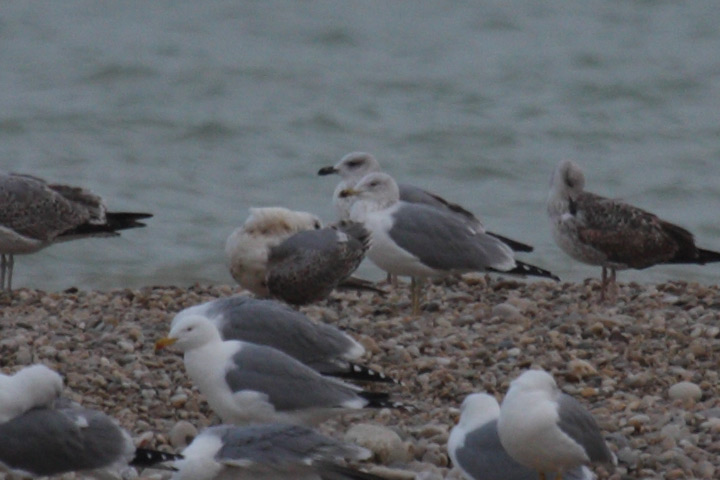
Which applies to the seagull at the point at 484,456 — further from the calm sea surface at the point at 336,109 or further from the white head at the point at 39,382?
the calm sea surface at the point at 336,109

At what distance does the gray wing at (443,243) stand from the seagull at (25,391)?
3.56 metres

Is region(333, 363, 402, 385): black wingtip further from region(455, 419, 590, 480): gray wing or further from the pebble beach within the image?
region(455, 419, 590, 480): gray wing

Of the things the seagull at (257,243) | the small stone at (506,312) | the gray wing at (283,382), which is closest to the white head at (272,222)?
the seagull at (257,243)

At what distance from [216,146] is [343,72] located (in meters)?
3.24

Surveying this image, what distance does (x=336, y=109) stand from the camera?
17.5 metres

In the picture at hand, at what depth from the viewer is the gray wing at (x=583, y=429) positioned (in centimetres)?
554

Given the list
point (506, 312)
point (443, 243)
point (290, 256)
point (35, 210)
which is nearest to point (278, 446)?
point (290, 256)

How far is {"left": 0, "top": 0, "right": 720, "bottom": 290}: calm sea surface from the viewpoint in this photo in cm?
1361

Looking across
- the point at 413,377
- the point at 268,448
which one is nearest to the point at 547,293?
the point at 413,377

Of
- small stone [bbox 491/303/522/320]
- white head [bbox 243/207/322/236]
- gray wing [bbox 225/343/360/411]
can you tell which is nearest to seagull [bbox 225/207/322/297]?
white head [bbox 243/207/322/236]

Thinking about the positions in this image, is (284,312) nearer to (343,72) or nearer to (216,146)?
(216,146)

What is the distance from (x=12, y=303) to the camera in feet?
30.7

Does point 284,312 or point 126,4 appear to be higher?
point 126,4

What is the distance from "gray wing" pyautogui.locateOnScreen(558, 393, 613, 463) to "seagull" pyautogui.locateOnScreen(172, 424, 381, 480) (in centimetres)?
69
